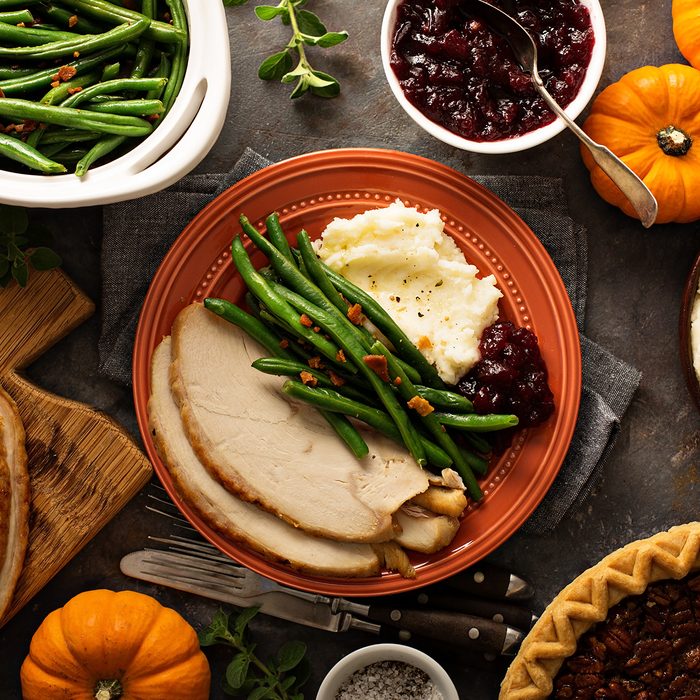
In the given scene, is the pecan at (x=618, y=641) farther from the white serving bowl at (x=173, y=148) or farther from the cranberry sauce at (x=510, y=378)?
the white serving bowl at (x=173, y=148)

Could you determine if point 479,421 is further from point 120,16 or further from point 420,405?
point 120,16

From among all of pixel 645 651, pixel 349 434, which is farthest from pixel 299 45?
pixel 645 651

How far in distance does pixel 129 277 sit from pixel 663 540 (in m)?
2.89

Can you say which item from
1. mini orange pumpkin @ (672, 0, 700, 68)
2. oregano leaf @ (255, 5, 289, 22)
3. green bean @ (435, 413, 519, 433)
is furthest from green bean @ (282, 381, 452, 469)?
mini orange pumpkin @ (672, 0, 700, 68)

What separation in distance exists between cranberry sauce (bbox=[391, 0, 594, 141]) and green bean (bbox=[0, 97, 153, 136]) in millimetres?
1243

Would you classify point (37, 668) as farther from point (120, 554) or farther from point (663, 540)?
point (663, 540)

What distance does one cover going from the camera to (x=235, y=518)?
392cm

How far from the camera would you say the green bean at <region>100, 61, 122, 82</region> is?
3.55m

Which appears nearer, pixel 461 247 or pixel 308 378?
pixel 308 378

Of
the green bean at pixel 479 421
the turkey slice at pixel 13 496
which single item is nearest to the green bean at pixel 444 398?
the green bean at pixel 479 421

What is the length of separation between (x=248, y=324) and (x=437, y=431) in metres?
1.04

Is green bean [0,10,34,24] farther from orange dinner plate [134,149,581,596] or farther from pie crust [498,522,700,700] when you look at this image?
pie crust [498,522,700,700]

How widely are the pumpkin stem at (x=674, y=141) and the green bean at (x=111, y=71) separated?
256 cm

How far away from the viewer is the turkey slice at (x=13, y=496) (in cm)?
397
